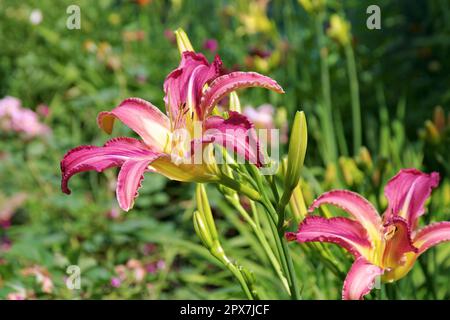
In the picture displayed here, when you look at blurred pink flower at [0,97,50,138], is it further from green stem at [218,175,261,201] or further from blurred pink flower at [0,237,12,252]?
green stem at [218,175,261,201]

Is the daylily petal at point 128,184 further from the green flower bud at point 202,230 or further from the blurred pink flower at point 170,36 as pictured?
the blurred pink flower at point 170,36

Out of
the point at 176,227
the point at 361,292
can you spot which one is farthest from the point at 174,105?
the point at 176,227

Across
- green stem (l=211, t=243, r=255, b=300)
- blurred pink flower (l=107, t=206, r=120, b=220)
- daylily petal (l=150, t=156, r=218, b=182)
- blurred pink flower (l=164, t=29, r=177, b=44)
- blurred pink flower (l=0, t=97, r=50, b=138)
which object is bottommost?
green stem (l=211, t=243, r=255, b=300)

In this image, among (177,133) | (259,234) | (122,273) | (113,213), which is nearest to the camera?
(177,133)

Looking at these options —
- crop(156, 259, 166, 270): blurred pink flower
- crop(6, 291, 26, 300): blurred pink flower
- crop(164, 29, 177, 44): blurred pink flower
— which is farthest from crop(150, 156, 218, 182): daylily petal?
crop(164, 29, 177, 44): blurred pink flower

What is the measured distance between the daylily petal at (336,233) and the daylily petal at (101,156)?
195mm

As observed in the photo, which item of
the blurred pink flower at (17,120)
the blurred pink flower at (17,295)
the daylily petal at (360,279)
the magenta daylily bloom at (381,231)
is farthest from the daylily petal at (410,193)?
the blurred pink flower at (17,120)

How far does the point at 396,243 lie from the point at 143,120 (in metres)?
0.34

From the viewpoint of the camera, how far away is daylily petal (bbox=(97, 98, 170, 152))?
0.77 metres

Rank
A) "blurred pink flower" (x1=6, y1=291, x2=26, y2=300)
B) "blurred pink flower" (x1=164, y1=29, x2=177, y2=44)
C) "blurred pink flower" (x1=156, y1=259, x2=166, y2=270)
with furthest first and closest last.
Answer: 1. "blurred pink flower" (x1=164, y1=29, x2=177, y2=44)
2. "blurred pink flower" (x1=156, y1=259, x2=166, y2=270)
3. "blurred pink flower" (x1=6, y1=291, x2=26, y2=300)

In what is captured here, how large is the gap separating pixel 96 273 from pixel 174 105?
693mm

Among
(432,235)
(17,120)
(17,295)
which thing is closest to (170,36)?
(17,120)

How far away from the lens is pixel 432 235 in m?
0.82

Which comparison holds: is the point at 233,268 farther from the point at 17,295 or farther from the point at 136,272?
the point at 136,272
